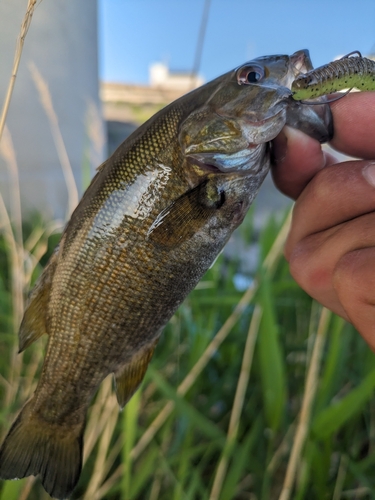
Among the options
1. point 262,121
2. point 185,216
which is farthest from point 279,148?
point 185,216

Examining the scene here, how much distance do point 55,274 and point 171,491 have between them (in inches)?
23.4

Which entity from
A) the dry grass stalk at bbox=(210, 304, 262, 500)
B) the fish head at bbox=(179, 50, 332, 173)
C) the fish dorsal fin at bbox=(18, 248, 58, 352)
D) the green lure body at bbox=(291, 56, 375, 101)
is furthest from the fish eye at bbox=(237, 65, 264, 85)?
the dry grass stalk at bbox=(210, 304, 262, 500)

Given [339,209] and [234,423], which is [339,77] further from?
[234,423]

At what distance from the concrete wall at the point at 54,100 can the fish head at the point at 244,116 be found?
97cm

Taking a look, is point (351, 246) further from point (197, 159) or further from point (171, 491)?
point (171, 491)

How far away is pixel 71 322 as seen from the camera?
49 cm

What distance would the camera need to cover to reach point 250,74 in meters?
0.48

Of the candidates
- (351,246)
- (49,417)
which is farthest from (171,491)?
(351,246)

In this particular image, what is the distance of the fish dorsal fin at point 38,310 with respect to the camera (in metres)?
0.50

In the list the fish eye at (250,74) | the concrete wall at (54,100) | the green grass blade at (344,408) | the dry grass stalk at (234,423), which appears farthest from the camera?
the concrete wall at (54,100)

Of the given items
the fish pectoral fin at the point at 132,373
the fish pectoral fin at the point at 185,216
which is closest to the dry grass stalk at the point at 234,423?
the fish pectoral fin at the point at 132,373

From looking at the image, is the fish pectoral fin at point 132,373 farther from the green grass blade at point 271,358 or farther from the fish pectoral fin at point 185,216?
the green grass blade at point 271,358

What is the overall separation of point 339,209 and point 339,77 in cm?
25

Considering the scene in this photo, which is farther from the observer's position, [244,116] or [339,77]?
[244,116]
